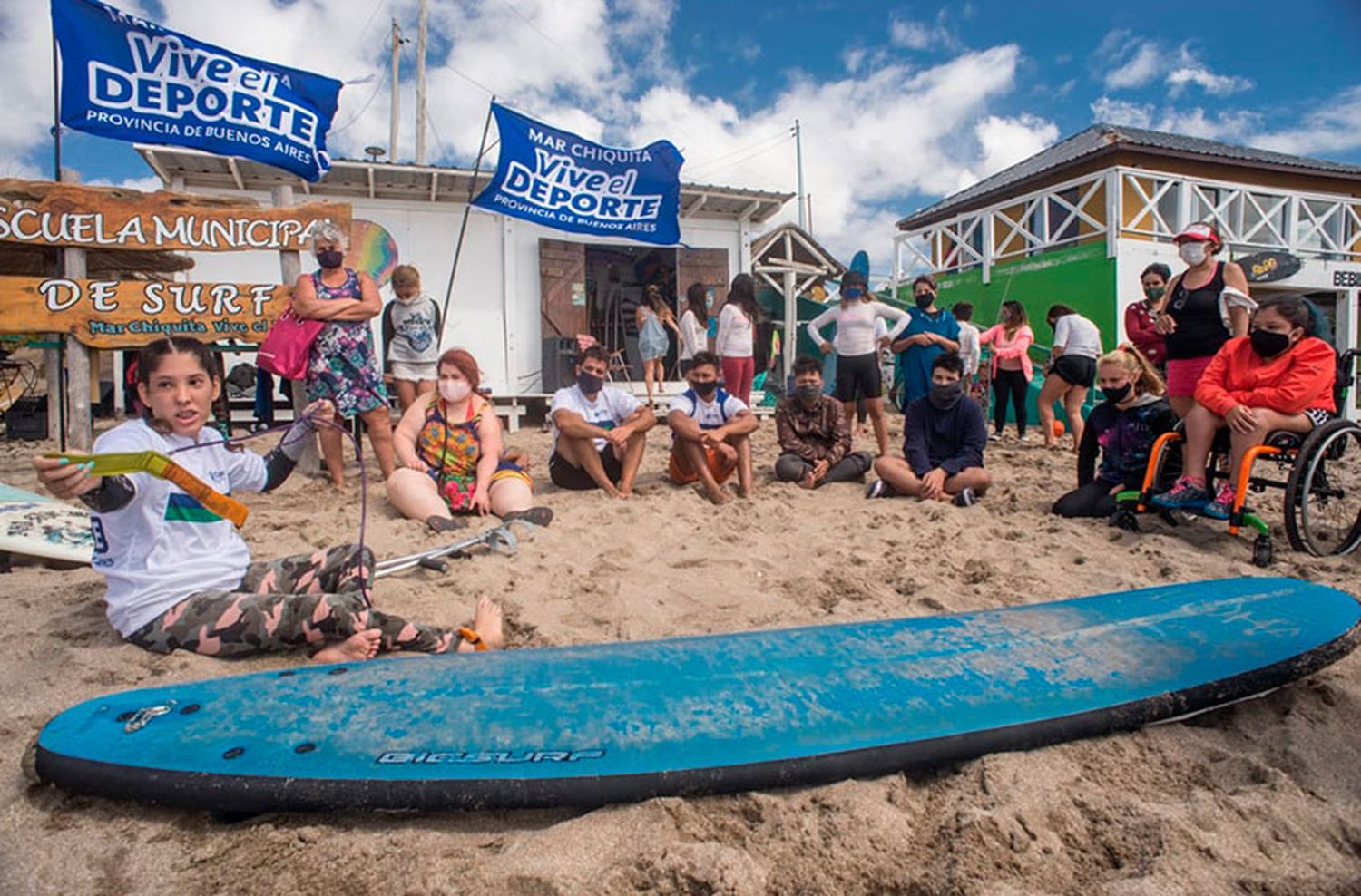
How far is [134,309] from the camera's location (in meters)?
5.42

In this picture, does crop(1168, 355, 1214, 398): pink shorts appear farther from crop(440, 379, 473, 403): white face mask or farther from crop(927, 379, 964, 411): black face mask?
crop(440, 379, 473, 403): white face mask

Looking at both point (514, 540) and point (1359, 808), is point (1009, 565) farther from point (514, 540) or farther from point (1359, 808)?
point (514, 540)

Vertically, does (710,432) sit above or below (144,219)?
below

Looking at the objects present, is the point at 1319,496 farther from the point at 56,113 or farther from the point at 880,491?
the point at 56,113

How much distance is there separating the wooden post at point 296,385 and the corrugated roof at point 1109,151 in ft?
48.8

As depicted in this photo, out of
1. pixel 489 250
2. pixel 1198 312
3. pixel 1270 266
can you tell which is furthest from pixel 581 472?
pixel 1270 266

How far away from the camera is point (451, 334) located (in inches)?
396

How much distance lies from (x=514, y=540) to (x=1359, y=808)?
297 cm

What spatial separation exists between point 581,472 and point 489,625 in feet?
8.34

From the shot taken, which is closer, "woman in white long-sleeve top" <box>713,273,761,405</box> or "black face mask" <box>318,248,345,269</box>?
"black face mask" <box>318,248,345,269</box>

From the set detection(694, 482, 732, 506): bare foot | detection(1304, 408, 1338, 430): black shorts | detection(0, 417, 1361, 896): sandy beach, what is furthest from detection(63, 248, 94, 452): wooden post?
detection(1304, 408, 1338, 430): black shorts

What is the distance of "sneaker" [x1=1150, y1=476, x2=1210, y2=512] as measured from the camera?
363cm

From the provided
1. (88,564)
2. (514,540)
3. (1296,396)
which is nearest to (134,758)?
(514,540)

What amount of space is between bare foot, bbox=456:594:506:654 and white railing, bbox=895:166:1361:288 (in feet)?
41.4
